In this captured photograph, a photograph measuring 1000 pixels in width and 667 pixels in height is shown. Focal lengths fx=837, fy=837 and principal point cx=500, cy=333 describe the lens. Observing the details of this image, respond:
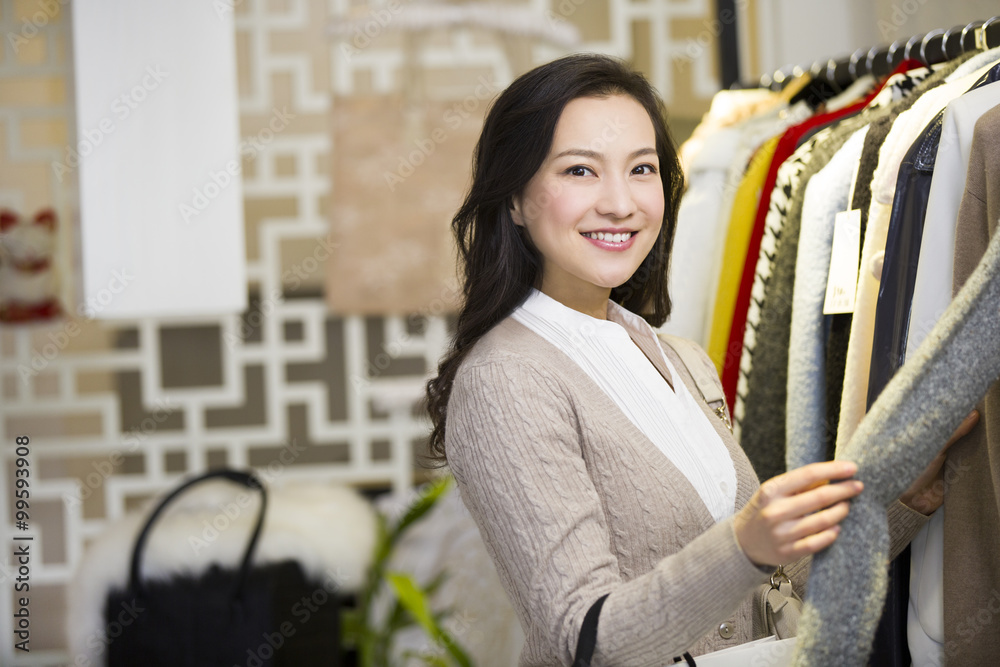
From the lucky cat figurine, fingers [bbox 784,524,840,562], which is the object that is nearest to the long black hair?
fingers [bbox 784,524,840,562]

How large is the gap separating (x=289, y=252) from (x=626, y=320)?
5.11 ft

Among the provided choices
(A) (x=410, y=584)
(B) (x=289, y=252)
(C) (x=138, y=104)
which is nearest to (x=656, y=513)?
(A) (x=410, y=584)

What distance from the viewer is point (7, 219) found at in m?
2.20

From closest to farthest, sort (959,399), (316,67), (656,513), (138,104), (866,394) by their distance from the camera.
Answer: (959,399) < (656,513) < (866,394) < (138,104) < (316,67)

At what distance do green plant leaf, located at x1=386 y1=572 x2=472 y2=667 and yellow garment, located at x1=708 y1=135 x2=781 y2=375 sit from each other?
0.99m

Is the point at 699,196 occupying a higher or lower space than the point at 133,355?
higher

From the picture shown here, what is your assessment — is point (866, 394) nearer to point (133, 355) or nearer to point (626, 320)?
point (626, 320)

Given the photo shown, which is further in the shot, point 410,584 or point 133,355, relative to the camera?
point 133,355

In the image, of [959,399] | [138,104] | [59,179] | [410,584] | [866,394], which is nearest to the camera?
[959,399]

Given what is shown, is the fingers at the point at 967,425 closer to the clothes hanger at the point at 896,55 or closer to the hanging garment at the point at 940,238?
the hanging garment at the point at 940,238

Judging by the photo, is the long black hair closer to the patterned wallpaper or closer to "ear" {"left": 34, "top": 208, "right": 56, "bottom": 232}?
the patterned wallpaper

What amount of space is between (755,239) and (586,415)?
67cm

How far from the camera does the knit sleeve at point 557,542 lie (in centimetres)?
74

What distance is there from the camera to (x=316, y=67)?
2404 mm
